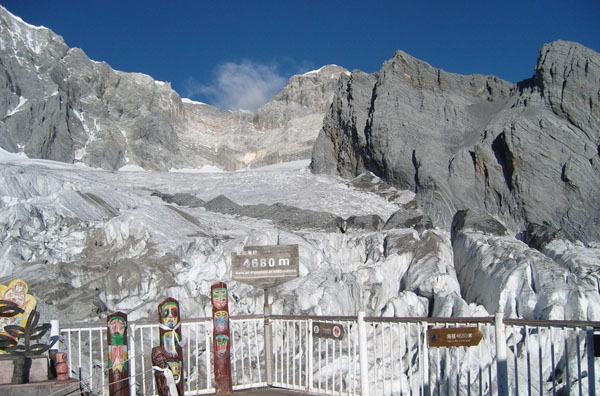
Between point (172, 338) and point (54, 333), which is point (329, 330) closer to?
point (172, 338)

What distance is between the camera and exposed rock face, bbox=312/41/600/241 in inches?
1204

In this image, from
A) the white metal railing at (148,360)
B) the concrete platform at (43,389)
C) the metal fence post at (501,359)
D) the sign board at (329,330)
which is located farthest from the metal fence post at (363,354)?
the concrete platform at (43,389)

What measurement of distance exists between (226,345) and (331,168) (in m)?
41.3

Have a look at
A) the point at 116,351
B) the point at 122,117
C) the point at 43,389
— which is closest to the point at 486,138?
the point at 116,351

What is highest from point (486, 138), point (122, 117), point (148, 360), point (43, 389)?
point (122, 117)

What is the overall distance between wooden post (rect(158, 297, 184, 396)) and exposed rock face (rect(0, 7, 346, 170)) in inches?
2723

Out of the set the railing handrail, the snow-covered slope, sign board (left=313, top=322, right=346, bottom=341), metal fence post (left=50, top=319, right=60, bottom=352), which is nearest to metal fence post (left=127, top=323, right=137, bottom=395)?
the railing handrail

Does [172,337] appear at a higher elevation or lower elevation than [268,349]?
higher

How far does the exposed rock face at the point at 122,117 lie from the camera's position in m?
75.5

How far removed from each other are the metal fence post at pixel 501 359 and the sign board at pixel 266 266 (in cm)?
350

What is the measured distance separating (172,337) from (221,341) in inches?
49.5

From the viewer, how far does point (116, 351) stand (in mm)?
7246

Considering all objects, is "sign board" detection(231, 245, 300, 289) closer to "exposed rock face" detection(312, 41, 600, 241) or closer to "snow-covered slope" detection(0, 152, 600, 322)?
"snow-covered slope" detection(0, 152, 600, 322)

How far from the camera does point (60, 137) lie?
252ft
